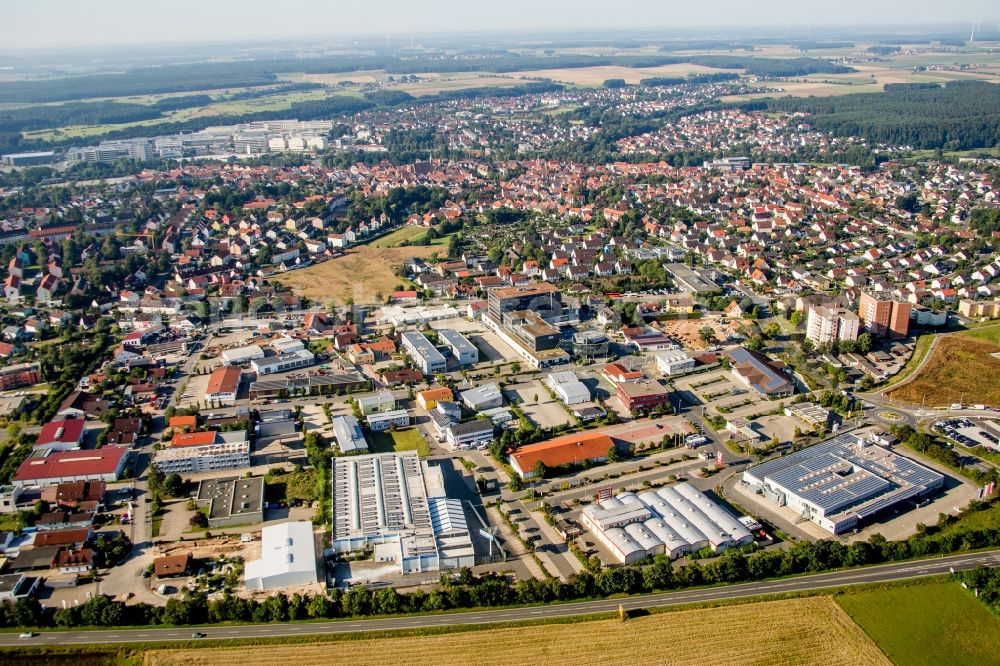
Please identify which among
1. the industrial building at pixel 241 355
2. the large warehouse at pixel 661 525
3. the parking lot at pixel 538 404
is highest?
the industrial building at pixel 241 355

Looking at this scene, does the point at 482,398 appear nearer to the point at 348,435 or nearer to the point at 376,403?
the point at 376,403

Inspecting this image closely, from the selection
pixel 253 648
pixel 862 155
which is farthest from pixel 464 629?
pixel 862 155

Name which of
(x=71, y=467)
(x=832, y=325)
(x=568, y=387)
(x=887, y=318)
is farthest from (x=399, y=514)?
(x=887, y=318)

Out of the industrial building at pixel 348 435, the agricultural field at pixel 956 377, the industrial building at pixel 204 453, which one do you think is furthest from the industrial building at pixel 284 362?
the agricultural field at pixel 956 377

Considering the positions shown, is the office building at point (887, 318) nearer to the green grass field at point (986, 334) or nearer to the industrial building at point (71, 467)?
the green grass field at point (986, 334)

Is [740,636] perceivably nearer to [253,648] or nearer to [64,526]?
[253,648]

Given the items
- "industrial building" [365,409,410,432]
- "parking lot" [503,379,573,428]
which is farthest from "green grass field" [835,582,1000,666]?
"industrial building" [365,409,410,432]
